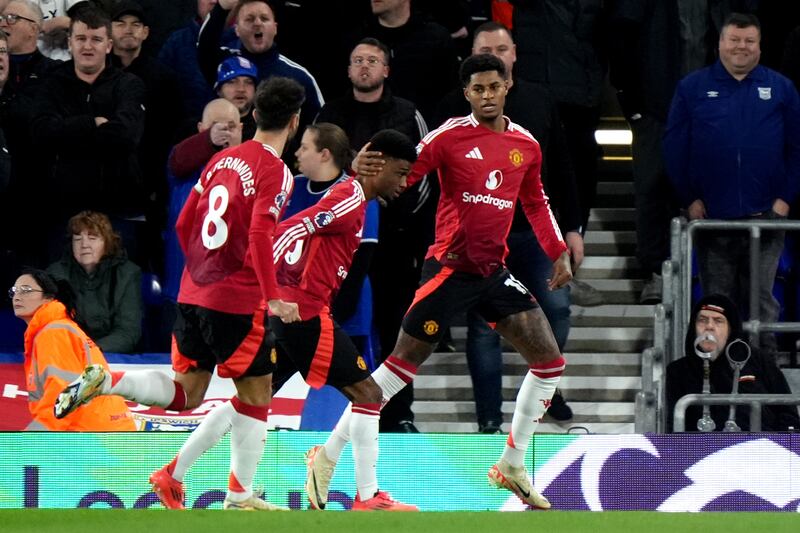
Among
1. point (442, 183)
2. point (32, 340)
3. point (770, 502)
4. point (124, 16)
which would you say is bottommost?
point (770, 502)

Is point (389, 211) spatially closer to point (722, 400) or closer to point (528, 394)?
point (528, 394)

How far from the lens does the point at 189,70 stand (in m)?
12.2

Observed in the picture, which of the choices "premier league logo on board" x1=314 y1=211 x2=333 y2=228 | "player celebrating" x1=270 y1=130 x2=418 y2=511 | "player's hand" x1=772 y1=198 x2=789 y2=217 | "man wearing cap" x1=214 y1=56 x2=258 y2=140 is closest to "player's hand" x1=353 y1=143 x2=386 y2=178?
"player celebrating" x1=270 y1=130 x2=418 y2=511

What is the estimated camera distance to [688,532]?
7.34 metres

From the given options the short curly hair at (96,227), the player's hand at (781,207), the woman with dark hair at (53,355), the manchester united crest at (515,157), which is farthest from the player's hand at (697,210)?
the woman with dark hair at (53,355)

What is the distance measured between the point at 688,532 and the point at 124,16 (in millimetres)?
6366

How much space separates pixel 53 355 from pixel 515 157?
3.01 metres

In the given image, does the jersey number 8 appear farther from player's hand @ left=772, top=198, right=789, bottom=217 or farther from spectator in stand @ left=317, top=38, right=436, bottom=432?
player's hand @ left=772, top=198, right=789, bottom=217

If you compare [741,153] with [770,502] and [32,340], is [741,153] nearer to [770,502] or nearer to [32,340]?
[770,502]

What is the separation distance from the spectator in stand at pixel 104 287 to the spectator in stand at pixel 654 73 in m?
3.77

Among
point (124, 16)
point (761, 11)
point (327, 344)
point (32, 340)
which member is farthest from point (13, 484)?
point (761, 11)

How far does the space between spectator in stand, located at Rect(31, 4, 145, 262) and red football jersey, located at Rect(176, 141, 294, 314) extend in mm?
3033

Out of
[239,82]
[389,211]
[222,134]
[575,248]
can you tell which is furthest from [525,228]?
[239,82]

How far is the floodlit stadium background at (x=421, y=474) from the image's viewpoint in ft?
30.3
